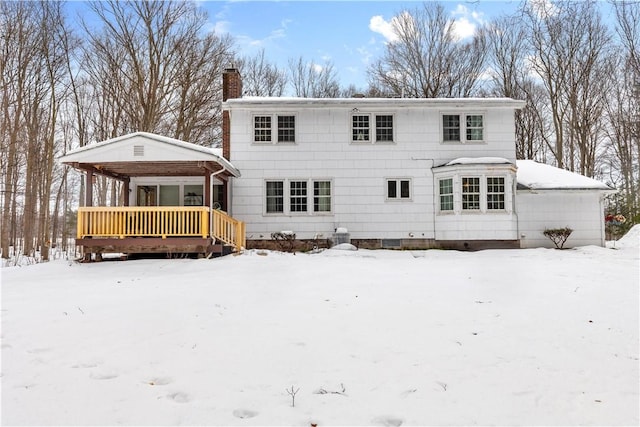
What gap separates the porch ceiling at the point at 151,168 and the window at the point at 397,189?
6.09 m

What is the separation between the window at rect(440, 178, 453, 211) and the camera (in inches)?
623

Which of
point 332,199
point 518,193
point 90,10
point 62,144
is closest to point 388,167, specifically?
point 332,199

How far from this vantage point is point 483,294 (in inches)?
260

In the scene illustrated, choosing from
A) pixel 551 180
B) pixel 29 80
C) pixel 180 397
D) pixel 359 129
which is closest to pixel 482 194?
pixel 551 180

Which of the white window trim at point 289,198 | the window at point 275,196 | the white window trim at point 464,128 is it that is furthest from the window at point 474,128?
the window at point 275,196

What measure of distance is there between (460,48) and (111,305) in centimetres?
2702

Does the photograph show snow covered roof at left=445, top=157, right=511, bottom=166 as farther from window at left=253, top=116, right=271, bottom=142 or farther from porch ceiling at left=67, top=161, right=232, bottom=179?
porch ceiling at left=67, top=161, right=232, bottom=179

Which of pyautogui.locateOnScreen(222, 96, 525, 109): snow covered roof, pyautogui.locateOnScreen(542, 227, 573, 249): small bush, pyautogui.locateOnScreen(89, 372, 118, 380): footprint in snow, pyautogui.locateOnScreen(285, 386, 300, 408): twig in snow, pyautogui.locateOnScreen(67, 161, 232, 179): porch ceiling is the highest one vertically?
pyautogui.locateOnScreen(222, 96, 525, 109): snow covered roof

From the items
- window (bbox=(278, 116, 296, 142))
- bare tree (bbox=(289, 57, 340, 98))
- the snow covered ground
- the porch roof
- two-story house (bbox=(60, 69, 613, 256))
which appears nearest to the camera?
the snow covered ground

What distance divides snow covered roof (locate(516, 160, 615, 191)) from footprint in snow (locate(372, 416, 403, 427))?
15.4 m

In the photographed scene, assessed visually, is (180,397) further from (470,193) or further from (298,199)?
(470,193)

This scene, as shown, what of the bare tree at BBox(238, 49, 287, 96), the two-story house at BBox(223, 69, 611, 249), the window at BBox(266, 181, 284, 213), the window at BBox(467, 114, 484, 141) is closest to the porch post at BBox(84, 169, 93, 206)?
the two-story house at BBox(223, 69, 611, 249)

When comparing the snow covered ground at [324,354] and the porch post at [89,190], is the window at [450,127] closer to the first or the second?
the snow covered ground at [324,354]

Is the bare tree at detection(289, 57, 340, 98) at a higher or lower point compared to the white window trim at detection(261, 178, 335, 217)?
higher
